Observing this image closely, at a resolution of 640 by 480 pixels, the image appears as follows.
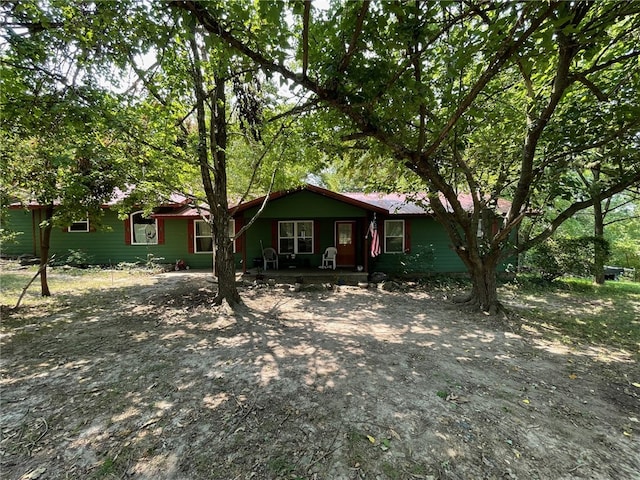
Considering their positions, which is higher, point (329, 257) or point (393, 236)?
point (393, 236)

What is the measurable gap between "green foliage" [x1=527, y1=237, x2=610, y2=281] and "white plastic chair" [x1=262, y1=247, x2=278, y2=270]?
29.9 feet

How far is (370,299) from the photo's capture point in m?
7.99

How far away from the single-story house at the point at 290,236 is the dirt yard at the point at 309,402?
514cm

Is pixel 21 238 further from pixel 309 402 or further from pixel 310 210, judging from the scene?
pixel 309 402

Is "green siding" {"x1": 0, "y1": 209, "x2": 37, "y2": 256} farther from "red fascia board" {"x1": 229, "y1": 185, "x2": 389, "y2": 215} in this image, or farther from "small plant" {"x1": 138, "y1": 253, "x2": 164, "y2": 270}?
"red fascia board" {"x1": 229, "y1": 185, "x2": 389, "y2": 215}

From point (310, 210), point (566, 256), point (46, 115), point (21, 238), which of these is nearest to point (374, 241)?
point (310, 210)

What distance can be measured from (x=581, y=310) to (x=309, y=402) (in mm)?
7499

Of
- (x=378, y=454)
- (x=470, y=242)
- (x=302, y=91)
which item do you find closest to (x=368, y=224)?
(x=470, y=242)

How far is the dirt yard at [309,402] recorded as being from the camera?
223cm

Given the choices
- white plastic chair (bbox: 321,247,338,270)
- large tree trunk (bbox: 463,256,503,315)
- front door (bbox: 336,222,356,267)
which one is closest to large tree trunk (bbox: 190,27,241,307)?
white plastic chair (bbox: 321,247,338,270)

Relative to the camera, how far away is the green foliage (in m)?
9.29

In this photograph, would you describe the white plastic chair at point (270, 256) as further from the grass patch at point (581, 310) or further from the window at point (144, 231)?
the grass patch at point (581, 310)

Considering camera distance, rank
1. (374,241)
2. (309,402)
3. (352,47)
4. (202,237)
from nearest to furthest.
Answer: (352,47) → (309,402) → (374,241) → (202,237)

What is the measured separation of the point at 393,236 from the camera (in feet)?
37.4
